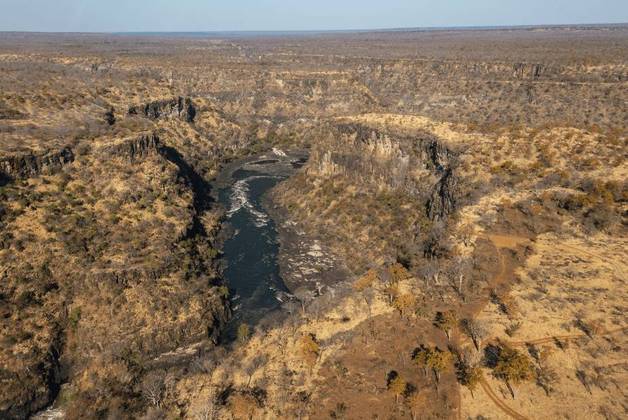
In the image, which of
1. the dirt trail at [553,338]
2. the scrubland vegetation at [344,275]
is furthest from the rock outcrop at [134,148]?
the dirt trail at [553,338]

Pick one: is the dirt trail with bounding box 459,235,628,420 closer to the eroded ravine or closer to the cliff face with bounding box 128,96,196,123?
the eroded ravine

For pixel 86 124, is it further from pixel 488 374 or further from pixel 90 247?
pixel 488 374

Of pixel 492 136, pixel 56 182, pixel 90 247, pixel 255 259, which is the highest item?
pixel 492 136

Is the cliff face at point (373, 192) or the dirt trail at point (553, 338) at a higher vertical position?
the dirt trail at point (553, 338)

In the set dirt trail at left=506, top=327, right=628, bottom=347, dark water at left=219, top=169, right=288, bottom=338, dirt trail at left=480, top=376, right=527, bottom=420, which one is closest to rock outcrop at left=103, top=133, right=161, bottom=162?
dark water at left=219, top=169, right=288, bottom=338

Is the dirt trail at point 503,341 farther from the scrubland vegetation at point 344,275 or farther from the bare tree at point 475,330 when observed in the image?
the bare tree at point 475,330

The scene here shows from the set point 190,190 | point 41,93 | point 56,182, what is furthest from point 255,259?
point 41,93
